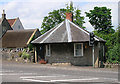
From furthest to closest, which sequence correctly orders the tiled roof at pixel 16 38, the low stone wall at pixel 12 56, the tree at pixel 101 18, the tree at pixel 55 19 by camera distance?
the tree at pixel 101 18 < the tree at pixel 55 19 < the tiled roof at pixel 16 38 < the low stone wall at pixel 12 56

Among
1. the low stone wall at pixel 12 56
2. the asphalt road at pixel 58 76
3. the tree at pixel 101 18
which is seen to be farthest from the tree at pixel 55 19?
the asphalt road at pixel 58 76

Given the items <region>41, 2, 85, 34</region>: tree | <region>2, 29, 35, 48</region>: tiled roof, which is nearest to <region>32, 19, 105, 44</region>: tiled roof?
<region>2, 29, 35, 48</region>: tiled roof

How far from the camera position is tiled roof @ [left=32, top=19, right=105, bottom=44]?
80.4 feet

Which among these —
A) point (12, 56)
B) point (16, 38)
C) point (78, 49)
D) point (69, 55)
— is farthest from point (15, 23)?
point (78, 49)

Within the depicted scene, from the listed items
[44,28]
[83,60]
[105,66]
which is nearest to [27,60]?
[83,60]

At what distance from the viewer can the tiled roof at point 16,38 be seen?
113ft

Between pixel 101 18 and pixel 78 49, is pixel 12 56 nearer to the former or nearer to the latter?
pixel 78 49

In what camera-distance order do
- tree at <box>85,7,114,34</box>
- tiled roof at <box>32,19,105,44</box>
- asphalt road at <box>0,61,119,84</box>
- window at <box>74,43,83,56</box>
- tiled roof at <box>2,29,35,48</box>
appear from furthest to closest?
tree at <box>85,7,114,34</box>
tiled roof at <box>2,29,35,48</box>
window at <box>74,43,83,56</box>
tiled roof at <box>32,19,105,44</box>
asphalt road at <box>0,61,119,84</box>

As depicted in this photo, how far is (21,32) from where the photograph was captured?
123ft

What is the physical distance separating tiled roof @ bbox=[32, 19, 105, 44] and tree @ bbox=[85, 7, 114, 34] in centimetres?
3386

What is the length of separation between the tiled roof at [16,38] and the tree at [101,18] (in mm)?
28391

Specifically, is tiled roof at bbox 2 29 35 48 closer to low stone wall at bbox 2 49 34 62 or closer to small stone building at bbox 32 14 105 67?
low stone wall at bbox 2 49 34 62

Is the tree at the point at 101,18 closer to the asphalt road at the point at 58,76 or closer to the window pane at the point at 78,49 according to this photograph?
the window pane at the point at 78,49

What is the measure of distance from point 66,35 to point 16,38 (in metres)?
13.4
